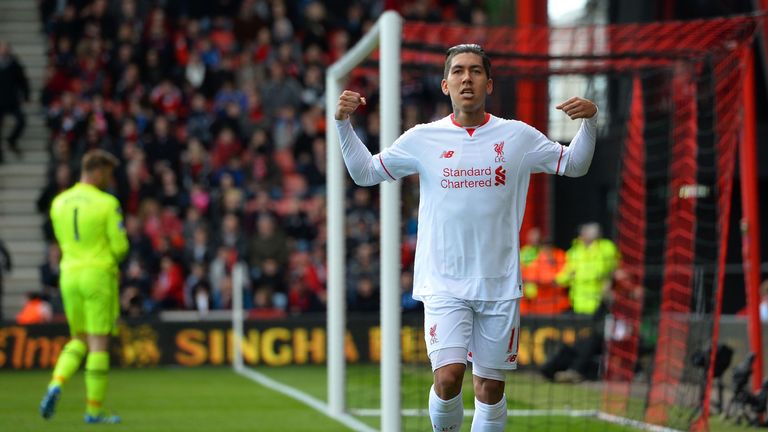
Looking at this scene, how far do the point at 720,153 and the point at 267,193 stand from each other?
9.61 m

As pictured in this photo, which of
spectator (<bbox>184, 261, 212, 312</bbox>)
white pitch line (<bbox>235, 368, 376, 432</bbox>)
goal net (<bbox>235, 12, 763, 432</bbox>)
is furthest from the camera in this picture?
spectator (<bbox>184, 261, 212, 312</bbox>)

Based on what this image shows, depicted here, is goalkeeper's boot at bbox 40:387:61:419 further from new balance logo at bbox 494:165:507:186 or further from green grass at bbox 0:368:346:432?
new balance logo at bbox 494:165:507:186

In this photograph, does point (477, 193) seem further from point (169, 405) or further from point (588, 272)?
point (588, 272)

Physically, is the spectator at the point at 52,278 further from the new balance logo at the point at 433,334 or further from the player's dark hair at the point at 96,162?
the new balance logo at the point at 433,334

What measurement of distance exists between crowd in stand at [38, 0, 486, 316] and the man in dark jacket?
1.44ft

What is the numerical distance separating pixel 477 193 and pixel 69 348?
5562mm

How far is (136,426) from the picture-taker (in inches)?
420

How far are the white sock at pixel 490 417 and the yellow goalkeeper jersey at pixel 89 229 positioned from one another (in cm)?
493

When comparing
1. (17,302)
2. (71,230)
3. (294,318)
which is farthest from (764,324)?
(17,302)

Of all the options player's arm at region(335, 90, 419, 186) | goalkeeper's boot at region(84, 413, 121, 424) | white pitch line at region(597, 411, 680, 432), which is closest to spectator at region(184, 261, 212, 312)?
goalkeeper's boot at region(84, 413, 121, 424)

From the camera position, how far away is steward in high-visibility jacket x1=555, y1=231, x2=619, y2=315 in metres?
15.9

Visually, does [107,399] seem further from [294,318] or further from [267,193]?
[267,193]

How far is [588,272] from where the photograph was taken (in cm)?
1645

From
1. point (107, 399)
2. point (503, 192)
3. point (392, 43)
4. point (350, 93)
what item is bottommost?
point (107, 399)
